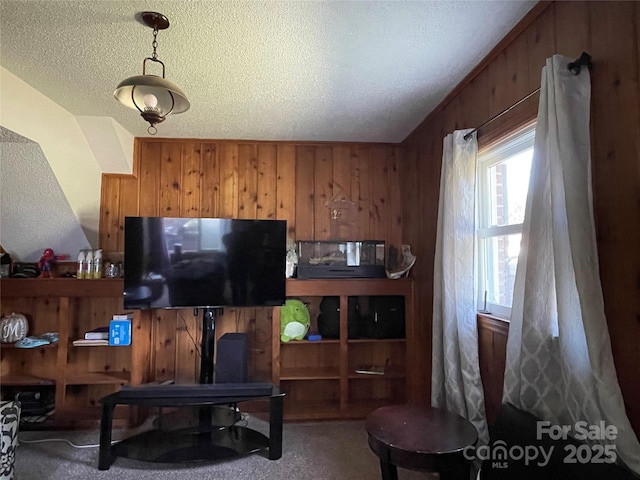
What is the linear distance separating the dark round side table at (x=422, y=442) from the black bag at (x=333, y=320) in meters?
1.30

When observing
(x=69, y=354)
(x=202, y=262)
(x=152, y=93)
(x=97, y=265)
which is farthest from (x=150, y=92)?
(x=69, y=354)

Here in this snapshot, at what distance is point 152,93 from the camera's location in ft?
5.42

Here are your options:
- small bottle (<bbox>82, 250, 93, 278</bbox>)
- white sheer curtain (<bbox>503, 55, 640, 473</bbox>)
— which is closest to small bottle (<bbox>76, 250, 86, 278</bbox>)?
small bottle (<bbox>82, 250, 93, 278</bbox>)

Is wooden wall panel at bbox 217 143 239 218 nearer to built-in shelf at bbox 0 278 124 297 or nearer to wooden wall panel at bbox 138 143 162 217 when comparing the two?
wooden wall panel at bbox 138 143 162 217

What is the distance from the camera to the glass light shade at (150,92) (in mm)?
1495

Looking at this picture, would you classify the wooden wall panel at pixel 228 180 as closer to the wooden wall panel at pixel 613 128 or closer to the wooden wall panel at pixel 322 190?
the wooden wall panel at pixel 322 190

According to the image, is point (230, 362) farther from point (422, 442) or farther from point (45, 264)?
point (45, 264)

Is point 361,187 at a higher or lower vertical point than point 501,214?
higher

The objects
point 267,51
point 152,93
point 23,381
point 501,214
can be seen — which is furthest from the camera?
point 23,381

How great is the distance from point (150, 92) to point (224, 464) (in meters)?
2.21

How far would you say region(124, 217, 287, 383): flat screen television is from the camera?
2.63 metres

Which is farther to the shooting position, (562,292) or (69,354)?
(69,354)

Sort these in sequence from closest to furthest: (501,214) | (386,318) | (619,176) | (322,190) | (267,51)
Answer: (619,176), (267,51), (501,214), (386,318), (322,190)

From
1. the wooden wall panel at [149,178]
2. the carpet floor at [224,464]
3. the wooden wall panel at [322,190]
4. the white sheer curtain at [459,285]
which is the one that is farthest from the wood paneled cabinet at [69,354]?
the white sheer curtain at [459,285]
